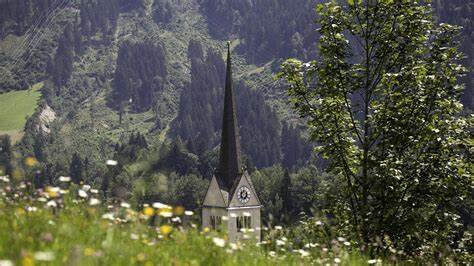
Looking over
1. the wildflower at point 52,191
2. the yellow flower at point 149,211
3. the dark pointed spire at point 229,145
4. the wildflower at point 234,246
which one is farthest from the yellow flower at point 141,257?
the dark pointed spire at point 229,145

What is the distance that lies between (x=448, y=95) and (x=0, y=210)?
1427 cm

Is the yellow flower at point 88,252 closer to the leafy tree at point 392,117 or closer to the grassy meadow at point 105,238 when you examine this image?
the grassy meadow at point 105,238

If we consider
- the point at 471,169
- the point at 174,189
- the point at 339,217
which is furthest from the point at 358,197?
the point at 174,189

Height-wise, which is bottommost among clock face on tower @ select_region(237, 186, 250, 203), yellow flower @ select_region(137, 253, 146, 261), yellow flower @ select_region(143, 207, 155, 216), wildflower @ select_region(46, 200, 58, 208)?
clock face on tower @ select_region(237, 186, 250, 203)

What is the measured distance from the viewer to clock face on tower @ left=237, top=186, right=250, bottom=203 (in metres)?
74.6

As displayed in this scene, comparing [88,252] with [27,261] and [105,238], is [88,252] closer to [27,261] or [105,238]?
[27,261]

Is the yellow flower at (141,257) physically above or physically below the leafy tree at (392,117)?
below

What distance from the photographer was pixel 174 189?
555 feet

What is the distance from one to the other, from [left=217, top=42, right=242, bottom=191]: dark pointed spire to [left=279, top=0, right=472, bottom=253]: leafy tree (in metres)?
52.3

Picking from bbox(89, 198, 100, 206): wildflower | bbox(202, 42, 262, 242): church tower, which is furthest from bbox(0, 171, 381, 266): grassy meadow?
bbox(202, 42, 262, 242): church tower

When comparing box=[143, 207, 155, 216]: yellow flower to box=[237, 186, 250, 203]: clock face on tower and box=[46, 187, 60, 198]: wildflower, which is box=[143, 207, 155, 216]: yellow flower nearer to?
box=[46, 187, 60, 198]: wildflower

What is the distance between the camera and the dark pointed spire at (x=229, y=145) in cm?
7444

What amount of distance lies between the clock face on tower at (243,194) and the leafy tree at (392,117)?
52.6 metres

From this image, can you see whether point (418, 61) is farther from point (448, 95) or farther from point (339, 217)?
point (339, 217)
